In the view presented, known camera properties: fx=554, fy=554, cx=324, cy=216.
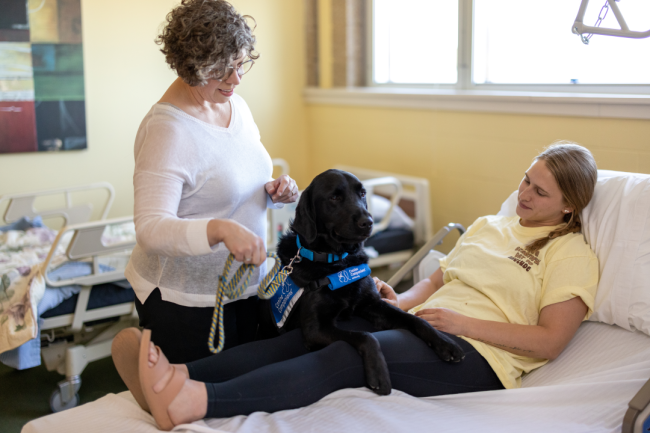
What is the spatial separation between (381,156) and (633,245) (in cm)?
215

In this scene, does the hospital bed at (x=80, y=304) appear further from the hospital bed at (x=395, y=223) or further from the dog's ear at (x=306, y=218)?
the dog's ear at (x=306, y=218)

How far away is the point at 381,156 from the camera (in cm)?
363

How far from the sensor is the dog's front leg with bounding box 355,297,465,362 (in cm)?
143

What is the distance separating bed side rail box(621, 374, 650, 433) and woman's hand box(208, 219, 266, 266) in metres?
0.89

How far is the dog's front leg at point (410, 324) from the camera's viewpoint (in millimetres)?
1432

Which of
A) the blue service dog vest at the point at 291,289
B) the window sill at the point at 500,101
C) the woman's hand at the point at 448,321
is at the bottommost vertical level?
the woman's hand at the point at 448,321

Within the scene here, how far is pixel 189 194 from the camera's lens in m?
1.41

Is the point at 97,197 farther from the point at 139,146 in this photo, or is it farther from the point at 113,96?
the point at 139,146

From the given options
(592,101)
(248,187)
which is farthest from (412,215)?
(248,187)

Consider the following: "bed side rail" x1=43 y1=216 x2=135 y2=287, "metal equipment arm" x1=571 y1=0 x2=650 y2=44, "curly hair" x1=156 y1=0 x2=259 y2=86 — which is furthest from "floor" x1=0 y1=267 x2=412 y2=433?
"metal equipment arm" x1=571 y1=0 x2=650 y2=44

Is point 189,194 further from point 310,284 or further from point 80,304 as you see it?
point 80,304

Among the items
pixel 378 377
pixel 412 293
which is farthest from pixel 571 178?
pixel 378 377

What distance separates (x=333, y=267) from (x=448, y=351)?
384 millimetres

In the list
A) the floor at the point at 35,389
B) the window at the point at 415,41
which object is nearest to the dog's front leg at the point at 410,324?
the floor at the point at 35,389
